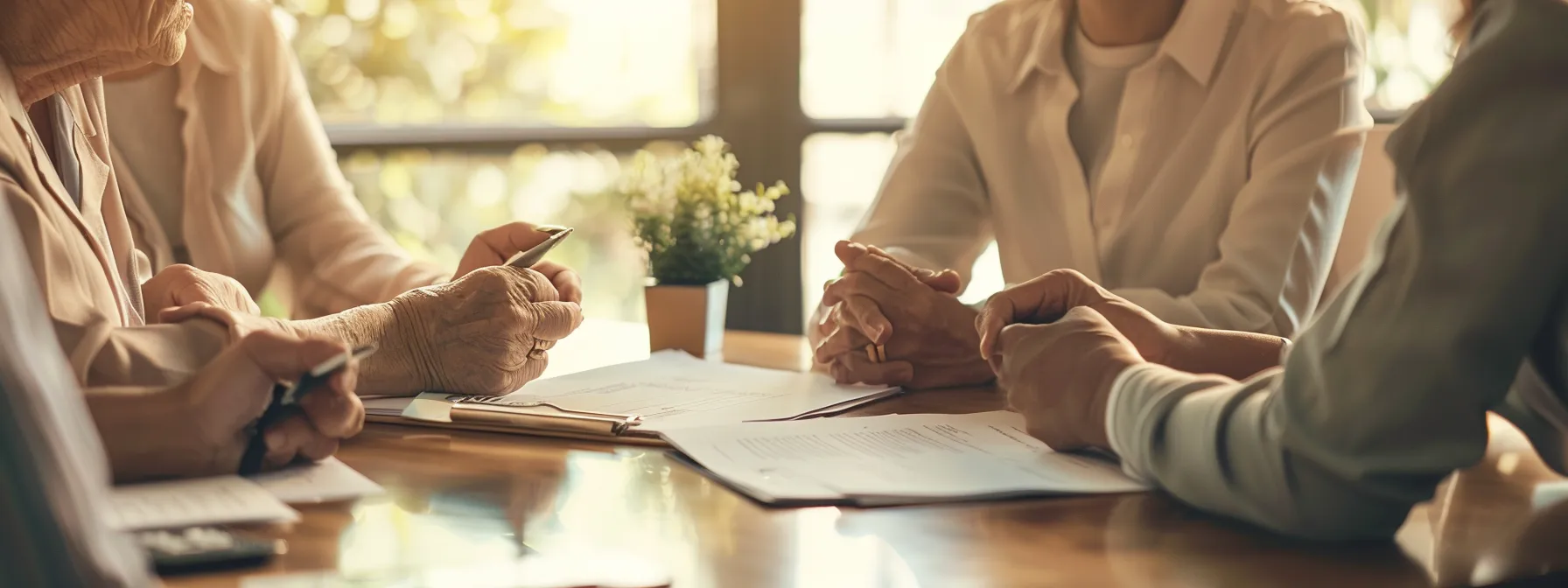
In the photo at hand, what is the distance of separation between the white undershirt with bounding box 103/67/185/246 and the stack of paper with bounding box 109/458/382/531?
3.65ft

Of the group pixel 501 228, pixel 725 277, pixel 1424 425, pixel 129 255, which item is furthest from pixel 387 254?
pixel 1424 425

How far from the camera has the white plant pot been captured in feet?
6.14

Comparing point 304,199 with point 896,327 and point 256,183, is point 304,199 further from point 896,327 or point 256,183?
point 896,327

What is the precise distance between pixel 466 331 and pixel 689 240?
502 mm

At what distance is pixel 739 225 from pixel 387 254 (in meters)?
0.52

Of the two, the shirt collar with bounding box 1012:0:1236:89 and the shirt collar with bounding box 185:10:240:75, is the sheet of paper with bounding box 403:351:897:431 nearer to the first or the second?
the shirt collar with bounding box 1012:0:1236:89

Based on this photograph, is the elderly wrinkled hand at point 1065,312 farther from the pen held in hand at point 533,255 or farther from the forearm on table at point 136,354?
the forearm on table at point 136,354

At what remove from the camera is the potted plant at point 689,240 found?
187 cm

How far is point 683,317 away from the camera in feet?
6.16

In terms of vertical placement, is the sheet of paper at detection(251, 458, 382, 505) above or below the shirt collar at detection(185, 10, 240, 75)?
below

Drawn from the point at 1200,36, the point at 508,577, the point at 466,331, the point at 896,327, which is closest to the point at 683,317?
the point at 896,327

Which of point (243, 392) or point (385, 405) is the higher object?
point (243, 392)

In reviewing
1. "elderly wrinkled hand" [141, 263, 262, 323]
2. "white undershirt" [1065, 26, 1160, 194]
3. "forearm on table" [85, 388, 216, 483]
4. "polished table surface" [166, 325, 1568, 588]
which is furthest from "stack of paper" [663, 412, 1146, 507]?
"white undershirt" [1065, 26, 1160, 194]

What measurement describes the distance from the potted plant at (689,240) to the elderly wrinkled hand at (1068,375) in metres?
0.71
